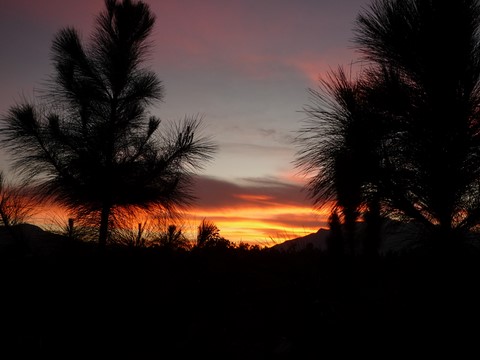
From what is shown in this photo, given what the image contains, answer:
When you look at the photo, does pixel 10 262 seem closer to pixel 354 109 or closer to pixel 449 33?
pixel 354 109

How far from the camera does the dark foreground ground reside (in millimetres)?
5070

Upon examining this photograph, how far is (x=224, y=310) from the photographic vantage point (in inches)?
273

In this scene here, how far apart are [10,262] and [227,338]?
4727mm

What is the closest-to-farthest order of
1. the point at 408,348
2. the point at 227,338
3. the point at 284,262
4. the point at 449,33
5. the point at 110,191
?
the point at 408,348 < the point at 227,338 < the point at 449,33 < the point at 110,191 < the point at 284,262

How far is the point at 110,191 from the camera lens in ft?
30.9

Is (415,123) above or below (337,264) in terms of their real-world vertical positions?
above

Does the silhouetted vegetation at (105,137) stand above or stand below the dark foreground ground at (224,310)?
above

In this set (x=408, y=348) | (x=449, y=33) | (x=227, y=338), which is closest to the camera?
(x=408, y=348)

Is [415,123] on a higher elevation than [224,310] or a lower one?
higher

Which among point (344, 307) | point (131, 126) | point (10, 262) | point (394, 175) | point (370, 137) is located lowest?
point (344, 307)

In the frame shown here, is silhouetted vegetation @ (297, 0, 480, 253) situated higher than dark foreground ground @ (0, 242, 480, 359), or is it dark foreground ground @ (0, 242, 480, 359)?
silhouetted vegetation @ (297, 0, 480, 253)

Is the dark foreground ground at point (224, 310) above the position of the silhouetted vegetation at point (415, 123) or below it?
below

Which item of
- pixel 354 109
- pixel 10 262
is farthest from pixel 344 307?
pixel 10 262

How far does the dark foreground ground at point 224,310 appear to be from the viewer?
507 cm
